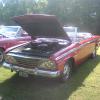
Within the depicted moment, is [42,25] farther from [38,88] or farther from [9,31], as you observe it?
[9,31]

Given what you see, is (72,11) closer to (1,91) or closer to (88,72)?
(88,72)

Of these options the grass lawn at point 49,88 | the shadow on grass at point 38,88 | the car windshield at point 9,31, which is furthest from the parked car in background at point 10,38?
the shadow on grass at point 38,88

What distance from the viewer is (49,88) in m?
6.29

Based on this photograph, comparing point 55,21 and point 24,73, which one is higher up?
point 55,21

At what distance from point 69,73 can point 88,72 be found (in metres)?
1.05

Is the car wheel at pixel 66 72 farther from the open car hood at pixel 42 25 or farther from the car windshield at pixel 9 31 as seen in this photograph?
the car windshield at pixel 9 31

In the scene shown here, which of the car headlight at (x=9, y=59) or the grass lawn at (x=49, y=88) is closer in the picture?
the grass lawn at (x=49, y=88)

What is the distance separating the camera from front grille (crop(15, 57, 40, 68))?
242 inches

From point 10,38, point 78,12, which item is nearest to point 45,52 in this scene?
point 10,38

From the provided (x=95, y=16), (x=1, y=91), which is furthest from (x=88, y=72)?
(x=95, y=16)

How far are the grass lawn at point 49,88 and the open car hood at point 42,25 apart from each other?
1.37 m

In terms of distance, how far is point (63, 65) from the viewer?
634cm

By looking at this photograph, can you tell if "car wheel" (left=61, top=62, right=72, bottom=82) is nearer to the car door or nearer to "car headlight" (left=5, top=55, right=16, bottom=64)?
the car door

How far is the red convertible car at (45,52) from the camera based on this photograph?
6059 millimetres
